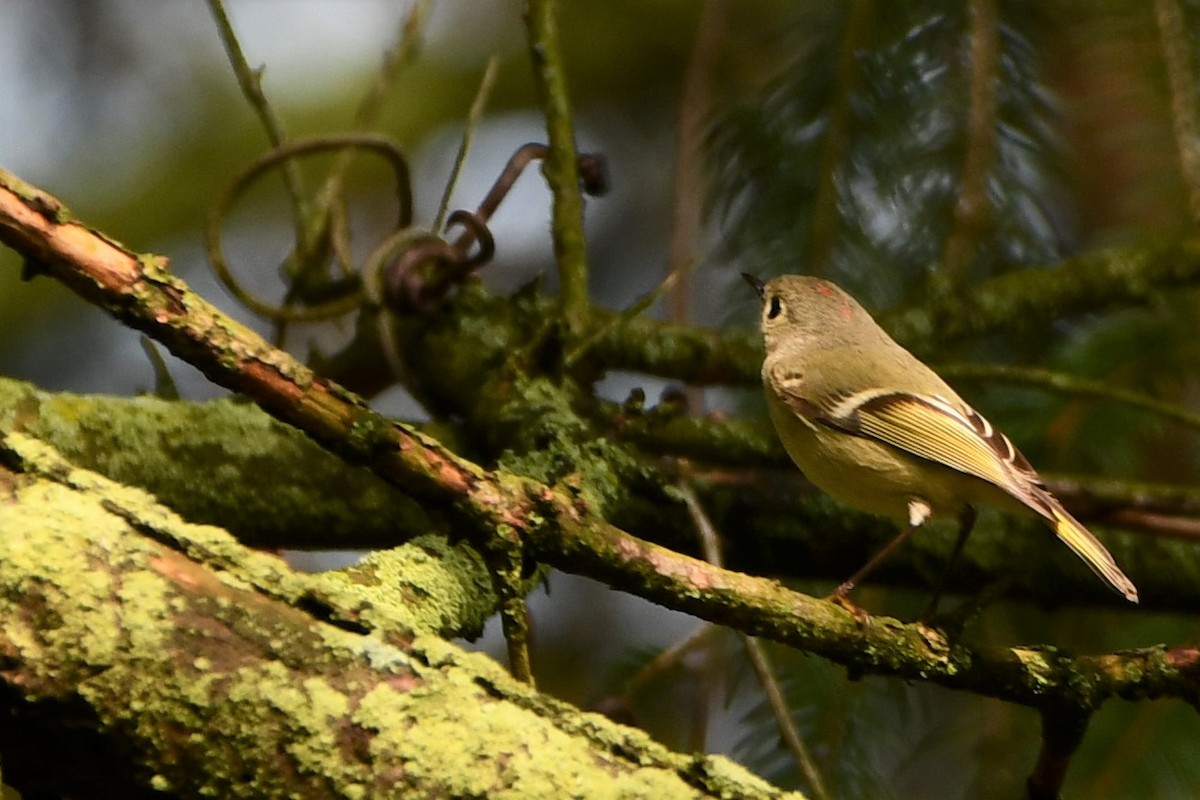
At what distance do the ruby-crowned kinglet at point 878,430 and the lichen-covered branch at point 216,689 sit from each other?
722 mm

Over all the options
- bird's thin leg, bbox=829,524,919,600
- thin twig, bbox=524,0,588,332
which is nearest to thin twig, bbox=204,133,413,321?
thin twig, bbox=524,0,588,332

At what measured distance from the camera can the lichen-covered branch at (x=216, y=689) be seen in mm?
783

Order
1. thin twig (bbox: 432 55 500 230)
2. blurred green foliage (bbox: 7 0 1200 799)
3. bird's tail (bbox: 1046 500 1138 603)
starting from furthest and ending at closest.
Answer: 1. thin twig (bbox: 432 55 500 230)
2. blurred green foliage (bbox: 7 0 1200 799)
3. bird's tail (bbox: 1046 500 1138 603)

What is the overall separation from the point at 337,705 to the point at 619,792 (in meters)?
0.21

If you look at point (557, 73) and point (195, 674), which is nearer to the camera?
point (195, 674)

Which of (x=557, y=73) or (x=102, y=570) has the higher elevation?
(x=557, y=73)

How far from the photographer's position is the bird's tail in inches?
54.0

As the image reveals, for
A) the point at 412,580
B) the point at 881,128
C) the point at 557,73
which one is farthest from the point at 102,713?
the point at 881,128

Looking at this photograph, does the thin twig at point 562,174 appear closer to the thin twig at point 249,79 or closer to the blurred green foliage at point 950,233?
the blurred green foliage at point 950,233

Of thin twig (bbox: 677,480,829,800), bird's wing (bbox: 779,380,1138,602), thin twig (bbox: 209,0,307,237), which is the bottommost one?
thin twig (bbox: 677,480,829,800)

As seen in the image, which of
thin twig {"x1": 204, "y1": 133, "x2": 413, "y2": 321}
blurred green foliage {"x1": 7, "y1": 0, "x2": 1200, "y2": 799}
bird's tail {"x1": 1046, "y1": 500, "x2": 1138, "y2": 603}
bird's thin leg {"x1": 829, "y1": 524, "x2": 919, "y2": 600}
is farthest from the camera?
thin twig {"x1": 204, "y1": 133, "x2": 413, "y2": 321}

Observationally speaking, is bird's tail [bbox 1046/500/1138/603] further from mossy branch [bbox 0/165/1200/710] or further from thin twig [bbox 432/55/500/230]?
thin twig [bbox 432/55/500/230]

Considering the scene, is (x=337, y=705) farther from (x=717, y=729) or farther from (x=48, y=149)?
(x=48, y=149)

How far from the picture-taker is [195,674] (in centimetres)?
80
